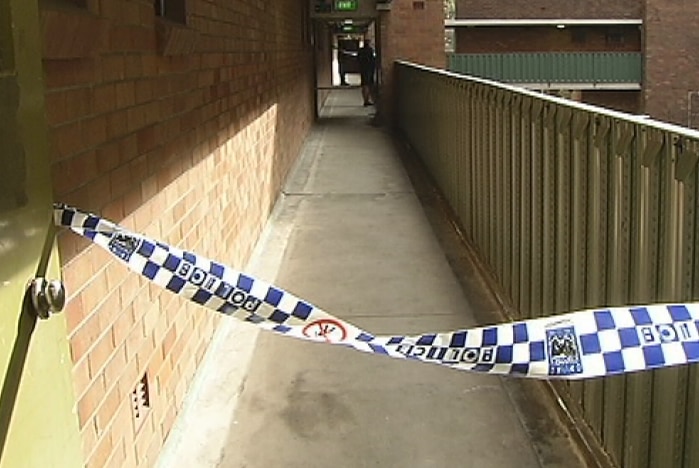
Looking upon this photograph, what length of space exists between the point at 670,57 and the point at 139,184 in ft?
96.0

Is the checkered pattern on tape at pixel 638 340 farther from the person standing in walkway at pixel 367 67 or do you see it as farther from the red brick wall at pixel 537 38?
the red brick wall at pixel 537 38

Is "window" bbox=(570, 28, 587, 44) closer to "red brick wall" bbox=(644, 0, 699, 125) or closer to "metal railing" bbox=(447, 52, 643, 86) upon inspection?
"metal railing" bbox=(447, 52, 643, 86)

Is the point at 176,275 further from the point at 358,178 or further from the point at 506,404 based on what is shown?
the point at 358,178

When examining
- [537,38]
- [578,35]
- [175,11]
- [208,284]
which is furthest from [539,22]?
[208,284]

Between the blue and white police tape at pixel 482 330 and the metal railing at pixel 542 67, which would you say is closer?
the blue and white police tape at pixel 482 330

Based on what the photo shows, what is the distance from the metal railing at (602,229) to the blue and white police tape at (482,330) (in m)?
0.39

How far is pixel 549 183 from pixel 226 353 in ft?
6.22

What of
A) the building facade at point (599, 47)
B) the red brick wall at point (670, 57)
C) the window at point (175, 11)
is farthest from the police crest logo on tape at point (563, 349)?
the red brick wall at point (670, 57)

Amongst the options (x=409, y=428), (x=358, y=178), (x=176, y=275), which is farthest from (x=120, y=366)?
(x=358, y=178)

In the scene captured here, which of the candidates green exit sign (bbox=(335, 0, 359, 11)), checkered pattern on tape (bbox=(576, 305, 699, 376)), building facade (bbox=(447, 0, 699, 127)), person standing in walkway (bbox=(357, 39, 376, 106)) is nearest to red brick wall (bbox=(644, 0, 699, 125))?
building facade (bbox=(447, 0, 699, 127))

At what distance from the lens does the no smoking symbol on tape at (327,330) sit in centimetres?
235

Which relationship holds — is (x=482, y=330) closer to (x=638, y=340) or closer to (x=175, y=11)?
(x=638, y=340)

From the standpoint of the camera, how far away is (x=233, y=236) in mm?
5730

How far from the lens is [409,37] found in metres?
17.6
